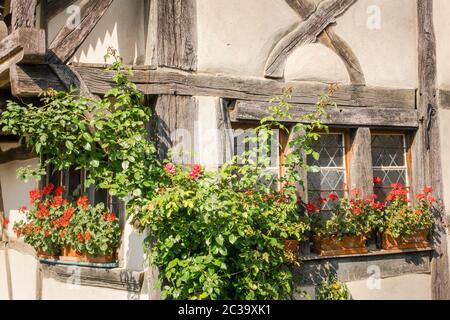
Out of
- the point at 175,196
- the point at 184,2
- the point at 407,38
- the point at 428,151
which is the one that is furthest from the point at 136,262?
the point at 407,38

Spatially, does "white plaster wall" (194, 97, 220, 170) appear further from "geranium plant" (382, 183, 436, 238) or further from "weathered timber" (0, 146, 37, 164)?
"weathered timber" (0, 146, 37, 164)

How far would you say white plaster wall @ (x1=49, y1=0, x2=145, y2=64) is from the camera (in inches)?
199

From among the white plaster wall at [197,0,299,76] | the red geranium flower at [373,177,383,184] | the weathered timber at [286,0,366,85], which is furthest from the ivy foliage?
the red geranium flower at [373,177,383,184]

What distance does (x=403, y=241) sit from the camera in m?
5.48

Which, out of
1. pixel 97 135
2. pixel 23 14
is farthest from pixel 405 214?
pixel 23 14

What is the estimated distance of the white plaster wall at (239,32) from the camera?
4.90 meters

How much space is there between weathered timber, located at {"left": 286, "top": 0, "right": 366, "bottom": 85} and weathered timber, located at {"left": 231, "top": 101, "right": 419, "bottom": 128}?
1.06ft

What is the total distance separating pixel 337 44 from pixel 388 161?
4.29 feet

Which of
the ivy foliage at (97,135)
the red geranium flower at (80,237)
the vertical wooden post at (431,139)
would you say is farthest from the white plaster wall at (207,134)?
the vertical wooden post at (431,139)

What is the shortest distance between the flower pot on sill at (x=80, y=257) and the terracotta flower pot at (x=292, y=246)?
1.46 m

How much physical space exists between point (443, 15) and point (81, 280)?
14.8 feet

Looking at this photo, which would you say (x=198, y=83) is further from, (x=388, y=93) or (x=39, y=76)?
(x=388, y=93)

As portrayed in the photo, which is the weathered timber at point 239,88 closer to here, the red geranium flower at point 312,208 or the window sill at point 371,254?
the red geranium flower at point 312,208
